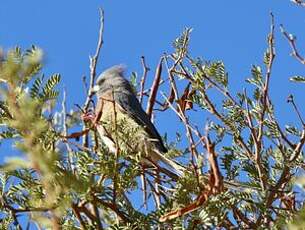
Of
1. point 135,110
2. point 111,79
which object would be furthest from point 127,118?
point 111,79

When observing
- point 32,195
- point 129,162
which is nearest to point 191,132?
point 129,162

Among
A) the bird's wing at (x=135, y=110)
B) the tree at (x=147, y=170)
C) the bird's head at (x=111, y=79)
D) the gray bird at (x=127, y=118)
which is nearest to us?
the tree at (x=147, y=170)

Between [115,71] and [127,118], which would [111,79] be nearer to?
[115,71]

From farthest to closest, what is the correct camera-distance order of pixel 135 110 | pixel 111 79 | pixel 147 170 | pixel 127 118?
pixel 111 79, pixel 135 110, pixel 127 118, pixel 147 170

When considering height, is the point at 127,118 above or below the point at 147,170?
above

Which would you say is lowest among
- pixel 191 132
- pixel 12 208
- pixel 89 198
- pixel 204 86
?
pixel 89 198

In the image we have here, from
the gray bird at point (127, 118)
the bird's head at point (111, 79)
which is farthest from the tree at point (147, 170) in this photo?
the bird's head at point (111, 79)

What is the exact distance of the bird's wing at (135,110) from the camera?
153 inches

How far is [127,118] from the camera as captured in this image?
14.4 ft

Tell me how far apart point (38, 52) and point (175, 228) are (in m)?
0.55

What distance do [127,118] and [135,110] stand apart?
0.99 ft

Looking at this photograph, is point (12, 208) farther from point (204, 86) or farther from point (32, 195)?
point (204, 86)

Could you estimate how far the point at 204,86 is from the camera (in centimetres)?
267

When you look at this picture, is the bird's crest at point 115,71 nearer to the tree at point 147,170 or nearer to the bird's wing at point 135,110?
the bird's wing at point 135,110
